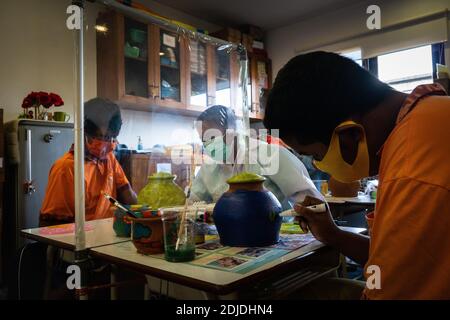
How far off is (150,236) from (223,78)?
1.64 meters

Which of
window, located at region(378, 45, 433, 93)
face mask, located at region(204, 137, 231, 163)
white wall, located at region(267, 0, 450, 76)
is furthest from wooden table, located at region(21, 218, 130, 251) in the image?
white wall, located at region(267, 0, 450, 76)

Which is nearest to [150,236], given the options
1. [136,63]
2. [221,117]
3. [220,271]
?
[220,271]

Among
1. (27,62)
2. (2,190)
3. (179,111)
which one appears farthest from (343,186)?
(27,62)

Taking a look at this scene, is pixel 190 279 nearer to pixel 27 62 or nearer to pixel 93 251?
pixel 93 251

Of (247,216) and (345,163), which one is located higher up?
(345,163)

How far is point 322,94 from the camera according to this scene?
2.64 ft

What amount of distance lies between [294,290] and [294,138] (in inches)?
18.0

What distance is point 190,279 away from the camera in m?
0.77

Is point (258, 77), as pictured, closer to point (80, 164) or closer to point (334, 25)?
point (334, 25)

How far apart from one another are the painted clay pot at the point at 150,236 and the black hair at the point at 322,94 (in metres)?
0.43

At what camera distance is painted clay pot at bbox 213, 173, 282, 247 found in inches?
40.2

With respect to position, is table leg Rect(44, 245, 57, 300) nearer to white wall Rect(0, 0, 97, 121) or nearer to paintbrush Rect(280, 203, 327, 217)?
paintbrush Rect(280, 203, 327, 217)

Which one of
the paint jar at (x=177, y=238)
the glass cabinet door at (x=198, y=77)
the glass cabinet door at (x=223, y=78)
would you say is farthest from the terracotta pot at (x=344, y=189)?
the paint jar at (x=177, y=238)

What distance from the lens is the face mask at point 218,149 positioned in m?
1.82
